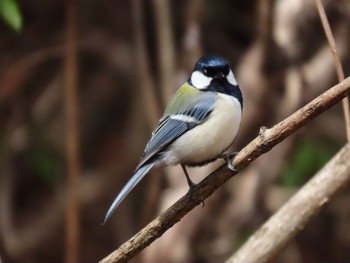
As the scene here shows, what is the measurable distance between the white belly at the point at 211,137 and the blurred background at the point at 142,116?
2.27ft

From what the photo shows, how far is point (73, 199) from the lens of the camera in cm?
219

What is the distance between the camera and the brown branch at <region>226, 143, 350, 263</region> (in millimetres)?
1624

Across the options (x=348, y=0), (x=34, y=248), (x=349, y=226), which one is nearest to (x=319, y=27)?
(x=348, y=0)

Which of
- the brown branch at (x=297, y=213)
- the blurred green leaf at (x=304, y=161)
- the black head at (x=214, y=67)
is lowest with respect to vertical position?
the blurred green leaf at (x=304, y=161)

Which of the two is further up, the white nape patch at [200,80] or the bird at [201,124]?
the white nape patch at [200,80]

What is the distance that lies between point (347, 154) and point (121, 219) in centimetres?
159

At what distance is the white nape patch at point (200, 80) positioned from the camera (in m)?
1.62

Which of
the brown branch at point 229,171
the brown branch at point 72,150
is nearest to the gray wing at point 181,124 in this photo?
the brown branch at point 229,171

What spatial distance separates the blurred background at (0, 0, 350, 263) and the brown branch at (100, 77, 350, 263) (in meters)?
0.85

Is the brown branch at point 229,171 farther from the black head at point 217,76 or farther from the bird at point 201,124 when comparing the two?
the black head at point 217,76

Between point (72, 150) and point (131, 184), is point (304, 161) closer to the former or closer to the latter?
point (72, 150)

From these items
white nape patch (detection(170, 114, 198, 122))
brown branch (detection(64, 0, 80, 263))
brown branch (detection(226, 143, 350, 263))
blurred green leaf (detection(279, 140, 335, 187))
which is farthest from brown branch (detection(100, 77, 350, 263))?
blurred green leaf (detection(279, 140, 335, 187))

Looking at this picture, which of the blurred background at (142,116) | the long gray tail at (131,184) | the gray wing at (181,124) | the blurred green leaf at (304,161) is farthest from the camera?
the blurred green leaf at (304,161)

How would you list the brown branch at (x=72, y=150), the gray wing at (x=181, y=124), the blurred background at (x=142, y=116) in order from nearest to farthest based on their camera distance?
1. the gray wing at (x=181, y=124)
2. the brown branch at (x=72, y=150)
3. the blurred background at (x=142, y=116)
